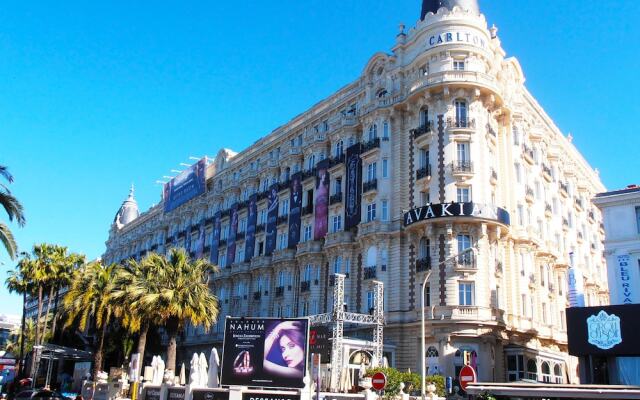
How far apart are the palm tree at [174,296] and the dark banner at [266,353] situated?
40.6 feet

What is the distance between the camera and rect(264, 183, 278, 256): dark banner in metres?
62.1

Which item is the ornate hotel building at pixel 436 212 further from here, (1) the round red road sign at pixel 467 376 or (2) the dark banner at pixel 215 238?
(1) the round red road sign at pixel 467 376

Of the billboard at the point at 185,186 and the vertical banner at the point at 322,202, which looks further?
the billboard at the point at 185,186

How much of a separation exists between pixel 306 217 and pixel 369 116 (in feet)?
39.3

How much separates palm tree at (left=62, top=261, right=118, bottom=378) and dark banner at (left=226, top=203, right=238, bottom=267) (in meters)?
22.0

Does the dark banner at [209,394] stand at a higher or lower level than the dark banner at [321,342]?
lower

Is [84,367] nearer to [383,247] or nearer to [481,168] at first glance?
[383,247]

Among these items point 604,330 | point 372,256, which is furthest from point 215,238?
point 604,330

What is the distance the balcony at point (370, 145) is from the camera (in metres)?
50.3

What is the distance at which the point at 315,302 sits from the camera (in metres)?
53.3

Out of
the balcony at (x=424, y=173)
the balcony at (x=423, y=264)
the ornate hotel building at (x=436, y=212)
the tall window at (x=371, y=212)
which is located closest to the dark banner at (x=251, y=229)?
the ornate hotel building at (x=436, y=212)

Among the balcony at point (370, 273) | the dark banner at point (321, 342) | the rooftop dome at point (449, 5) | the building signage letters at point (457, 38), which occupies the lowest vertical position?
the dark banner at point (321, 342)

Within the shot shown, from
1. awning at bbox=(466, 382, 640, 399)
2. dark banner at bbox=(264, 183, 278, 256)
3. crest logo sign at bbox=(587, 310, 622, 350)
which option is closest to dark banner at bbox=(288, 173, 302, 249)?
dark banner at bbox=(264, 183, 278, 256)

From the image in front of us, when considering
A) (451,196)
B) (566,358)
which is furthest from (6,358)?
(566,358)
